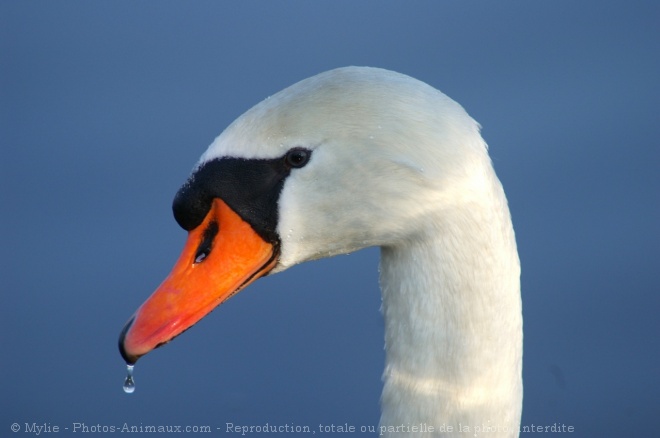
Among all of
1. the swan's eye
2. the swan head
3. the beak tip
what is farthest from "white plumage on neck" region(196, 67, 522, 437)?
the beak tip

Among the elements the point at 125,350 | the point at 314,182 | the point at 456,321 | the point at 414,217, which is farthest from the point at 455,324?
the point at 125,350

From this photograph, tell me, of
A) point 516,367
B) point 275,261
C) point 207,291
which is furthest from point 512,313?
point 207,291

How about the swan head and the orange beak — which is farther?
the orange beak

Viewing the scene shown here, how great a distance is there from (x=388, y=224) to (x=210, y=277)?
0.41 metres

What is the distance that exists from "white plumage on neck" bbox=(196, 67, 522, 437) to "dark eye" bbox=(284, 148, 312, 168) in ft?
0.05

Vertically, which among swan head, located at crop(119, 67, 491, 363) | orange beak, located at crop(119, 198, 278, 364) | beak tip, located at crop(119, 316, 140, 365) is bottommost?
beak tip, located at crop(119, 316, 140, 365)

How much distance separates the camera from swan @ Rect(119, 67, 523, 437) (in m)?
2.09

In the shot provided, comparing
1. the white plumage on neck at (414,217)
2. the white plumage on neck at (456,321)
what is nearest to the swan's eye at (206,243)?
the white plumage on neck at (414,217)

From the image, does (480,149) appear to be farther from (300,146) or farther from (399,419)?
(399,419)

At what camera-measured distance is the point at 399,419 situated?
7.80 feet

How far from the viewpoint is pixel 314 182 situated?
216cm

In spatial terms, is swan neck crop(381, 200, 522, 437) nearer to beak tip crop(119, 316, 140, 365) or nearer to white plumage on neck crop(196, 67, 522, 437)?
white plumage on neck crop(196, 67, 522, 437)

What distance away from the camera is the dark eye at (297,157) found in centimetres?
212

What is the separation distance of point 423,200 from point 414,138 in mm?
141
